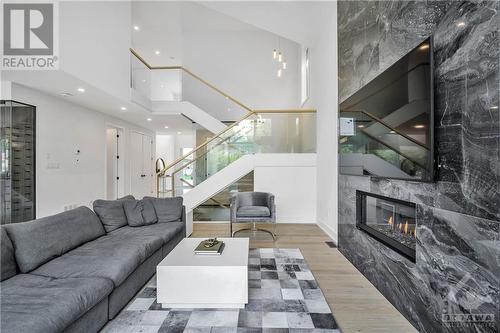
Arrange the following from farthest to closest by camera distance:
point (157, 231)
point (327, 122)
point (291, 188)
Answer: point (291, 188), point (327, 122), point (157, 231)

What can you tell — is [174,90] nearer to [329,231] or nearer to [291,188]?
[291,188]

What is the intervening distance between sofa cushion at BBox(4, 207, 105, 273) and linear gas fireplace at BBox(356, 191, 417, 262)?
10.8ft

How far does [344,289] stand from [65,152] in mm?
5540

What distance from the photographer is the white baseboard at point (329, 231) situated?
4.41 m

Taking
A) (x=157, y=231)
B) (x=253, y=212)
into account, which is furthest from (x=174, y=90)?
(x=157, y=231)

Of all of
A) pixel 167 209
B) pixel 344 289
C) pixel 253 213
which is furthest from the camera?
pixel 253 213

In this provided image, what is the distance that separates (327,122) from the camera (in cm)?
489

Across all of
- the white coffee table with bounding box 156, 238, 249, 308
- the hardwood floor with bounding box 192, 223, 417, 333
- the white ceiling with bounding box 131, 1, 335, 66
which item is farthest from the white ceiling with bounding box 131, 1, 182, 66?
the white coffee table with bounding box 156, 238, 249, 308

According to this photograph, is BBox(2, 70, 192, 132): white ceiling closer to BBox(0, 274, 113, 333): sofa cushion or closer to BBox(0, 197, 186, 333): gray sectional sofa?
BBox(0, 197, 186, 333): gray sectional sofa

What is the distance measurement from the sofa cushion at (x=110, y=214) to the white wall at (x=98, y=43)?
1970 mm

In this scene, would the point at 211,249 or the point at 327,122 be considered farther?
the point at 327,122

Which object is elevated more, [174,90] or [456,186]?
[174,90]

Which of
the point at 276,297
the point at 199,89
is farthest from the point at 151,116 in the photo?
the point at 276,297

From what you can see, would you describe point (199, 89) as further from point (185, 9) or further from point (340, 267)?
point (340, 267)
